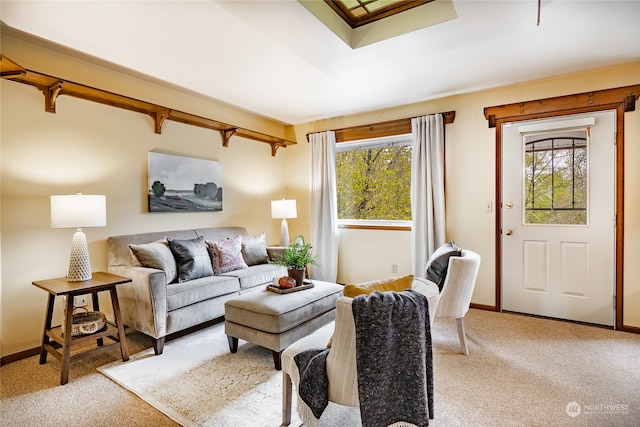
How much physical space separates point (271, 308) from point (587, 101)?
351cm

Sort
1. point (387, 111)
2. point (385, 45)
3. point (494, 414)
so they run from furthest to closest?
point (387, 111)
point (385, 45)
point (494, 414)

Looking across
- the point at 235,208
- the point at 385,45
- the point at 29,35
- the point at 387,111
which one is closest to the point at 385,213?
the point at 387,111

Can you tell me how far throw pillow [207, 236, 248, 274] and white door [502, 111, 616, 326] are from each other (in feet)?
9.61

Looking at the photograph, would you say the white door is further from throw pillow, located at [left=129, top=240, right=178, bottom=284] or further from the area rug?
throw pillow, located at [left=129, top=240, right=178, bottom=284]

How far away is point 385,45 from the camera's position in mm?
2588

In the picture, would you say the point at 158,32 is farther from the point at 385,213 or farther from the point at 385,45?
the point at 385,213

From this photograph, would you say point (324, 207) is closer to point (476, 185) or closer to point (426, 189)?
point (426, 189)

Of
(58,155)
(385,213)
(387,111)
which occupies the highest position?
(387,111)

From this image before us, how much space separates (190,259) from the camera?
312 centimetres

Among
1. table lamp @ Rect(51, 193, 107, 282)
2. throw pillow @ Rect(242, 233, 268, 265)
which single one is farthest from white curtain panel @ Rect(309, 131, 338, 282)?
table lamp @ Rect(51, 193, 107, 282)

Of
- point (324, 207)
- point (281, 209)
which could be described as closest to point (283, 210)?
point (281, 209)

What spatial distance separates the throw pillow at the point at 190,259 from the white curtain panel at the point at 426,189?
2.41 metres

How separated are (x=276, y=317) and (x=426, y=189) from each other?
2.45 meters
